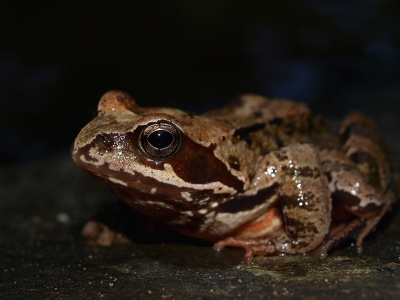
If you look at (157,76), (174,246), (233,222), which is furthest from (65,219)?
(157,76)

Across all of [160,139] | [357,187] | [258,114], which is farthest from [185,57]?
[160,139]

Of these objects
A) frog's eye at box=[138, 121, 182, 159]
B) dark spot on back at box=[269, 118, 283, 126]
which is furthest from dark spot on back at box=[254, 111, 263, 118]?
frog's eye at box=[138, 121, 182, 159]

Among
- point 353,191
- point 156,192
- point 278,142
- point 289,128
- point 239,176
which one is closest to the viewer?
point 156,192

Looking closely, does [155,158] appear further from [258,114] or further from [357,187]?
[357,187]

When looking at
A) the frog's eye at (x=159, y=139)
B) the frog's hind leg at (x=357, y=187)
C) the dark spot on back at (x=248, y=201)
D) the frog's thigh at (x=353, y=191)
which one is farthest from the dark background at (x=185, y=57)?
the frog's eye at (x=159, y=139)

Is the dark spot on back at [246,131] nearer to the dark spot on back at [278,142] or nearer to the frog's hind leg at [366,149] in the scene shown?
the dark spot on back at [278,142]

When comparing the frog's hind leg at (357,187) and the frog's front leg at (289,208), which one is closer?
the frog's front leg at (289,208)

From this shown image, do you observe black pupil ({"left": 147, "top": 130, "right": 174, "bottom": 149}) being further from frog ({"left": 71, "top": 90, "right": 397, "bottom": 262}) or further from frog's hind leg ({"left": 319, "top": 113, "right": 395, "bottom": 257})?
frog's hind leg ({"left": 319, "top": 113, "right": 395, "bottom": 257})
